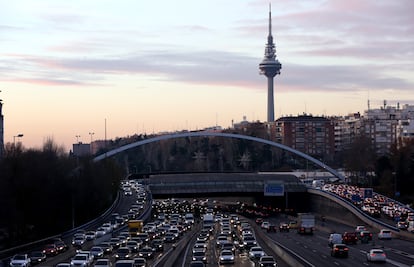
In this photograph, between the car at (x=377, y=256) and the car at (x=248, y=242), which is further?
the car at (x=248, y=242)

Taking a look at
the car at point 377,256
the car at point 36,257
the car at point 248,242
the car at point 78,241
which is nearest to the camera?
the car at point 377,256

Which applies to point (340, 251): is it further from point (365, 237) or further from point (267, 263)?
point (365, 237)

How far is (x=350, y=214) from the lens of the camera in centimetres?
10688

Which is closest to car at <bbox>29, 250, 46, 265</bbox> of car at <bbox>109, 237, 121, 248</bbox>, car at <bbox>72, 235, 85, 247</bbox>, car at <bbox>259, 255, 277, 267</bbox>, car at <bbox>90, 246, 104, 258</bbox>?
car at <bbox>90, 246, 104, 258</bbox>

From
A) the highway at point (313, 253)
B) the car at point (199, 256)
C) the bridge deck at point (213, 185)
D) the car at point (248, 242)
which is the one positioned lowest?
the highway at point (313, 253)

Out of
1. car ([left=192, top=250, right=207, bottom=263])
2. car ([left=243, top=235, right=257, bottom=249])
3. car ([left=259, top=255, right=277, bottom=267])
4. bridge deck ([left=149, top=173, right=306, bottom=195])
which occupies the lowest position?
car ([left=243, top=235, right=257, bottom=249])

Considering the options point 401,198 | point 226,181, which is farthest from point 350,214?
point 226,181

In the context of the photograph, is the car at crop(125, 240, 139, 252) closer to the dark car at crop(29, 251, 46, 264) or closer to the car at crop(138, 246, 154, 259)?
the car at crop(138, 246, 154, 259)

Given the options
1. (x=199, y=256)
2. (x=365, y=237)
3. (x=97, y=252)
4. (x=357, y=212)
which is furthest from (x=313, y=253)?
(x=357, y=212)

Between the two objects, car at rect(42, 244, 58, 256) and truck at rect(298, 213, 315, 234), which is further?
truck at rect(298, 213, 315, 234)

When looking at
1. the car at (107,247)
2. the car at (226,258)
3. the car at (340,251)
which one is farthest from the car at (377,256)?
the car at (107,247)

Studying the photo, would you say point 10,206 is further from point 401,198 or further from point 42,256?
point 401,198

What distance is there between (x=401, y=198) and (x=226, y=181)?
34307 mm

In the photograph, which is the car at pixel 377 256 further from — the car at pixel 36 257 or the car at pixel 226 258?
the car at pixel 36 257
